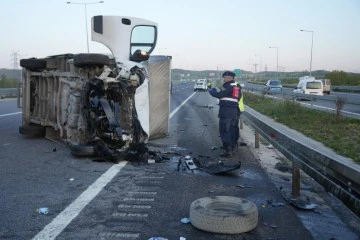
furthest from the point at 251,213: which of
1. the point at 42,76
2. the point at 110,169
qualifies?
the point at 42,76

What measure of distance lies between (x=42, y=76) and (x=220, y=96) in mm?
4021

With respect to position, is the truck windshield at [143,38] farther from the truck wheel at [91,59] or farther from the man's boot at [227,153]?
the man's boot at [227,153]

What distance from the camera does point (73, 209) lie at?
4.81 metres

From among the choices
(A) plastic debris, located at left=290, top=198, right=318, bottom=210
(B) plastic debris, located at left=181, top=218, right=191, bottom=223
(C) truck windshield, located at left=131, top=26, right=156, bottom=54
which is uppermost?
(C) truck windshield, located at left=131, top=26, right=156, bottom=54

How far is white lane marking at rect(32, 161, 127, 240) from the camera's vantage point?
4.04 m

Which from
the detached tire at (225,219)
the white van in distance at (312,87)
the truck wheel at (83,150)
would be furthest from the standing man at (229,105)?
the white van in distance at (312,87)

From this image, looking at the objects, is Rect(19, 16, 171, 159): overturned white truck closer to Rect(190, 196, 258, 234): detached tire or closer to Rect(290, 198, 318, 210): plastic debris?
Rect(290, 198, 318, 210): plastic debris

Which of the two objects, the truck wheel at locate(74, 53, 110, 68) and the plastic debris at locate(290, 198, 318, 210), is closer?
the plastic debris at locate(290, 198, 318, 210)

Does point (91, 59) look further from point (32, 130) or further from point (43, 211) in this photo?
point (43, 211)

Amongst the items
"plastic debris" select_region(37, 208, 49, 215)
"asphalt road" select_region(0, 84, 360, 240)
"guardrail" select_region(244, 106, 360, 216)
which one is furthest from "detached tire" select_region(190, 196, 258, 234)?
"plastic debris" select_region(37, 208, 49, 215)

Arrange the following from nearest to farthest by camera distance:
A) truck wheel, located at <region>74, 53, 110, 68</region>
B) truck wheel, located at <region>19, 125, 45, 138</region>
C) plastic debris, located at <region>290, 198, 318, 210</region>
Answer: plastic debris, located at <region>290, 198, 318, 210</region> < truck wheel, located at <region>74, 53, 110, 68</region> < truck wheel, located at <region>19, 125, 45, 138</region>

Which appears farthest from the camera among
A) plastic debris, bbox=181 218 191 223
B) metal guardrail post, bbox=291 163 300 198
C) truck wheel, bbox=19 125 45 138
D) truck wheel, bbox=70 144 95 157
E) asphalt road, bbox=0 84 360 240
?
truck wheel, bbox=19 125 45 138

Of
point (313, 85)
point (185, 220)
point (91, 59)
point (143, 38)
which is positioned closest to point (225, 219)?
point (185, 220)

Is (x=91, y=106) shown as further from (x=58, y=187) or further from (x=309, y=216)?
(x=309, y=216)
